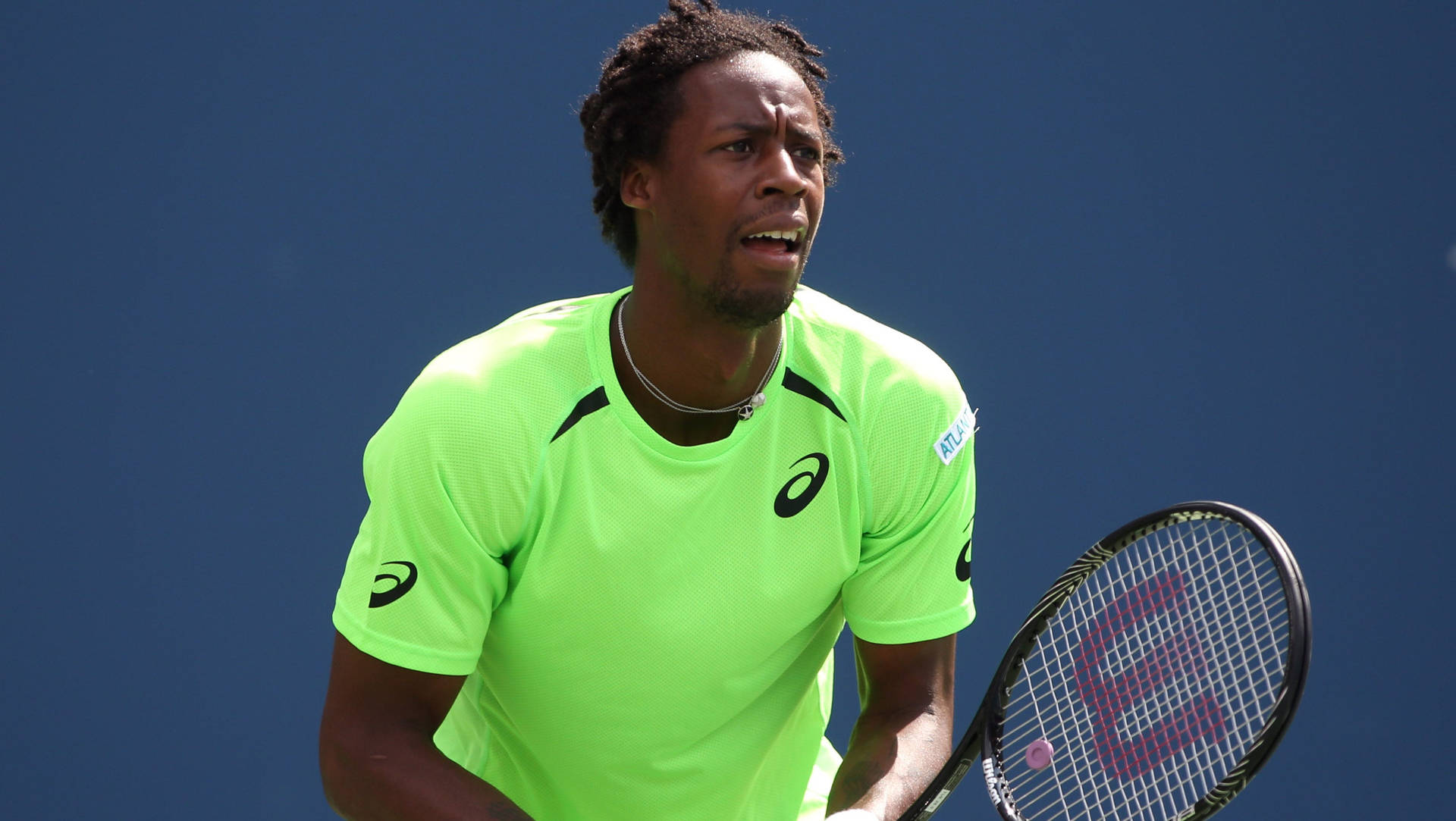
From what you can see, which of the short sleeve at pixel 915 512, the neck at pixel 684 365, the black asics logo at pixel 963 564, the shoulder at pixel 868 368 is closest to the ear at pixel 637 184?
the neck at pixel 684 365

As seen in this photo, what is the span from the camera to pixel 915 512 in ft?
7.17

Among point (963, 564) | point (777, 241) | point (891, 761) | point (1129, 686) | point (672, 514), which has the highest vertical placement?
point (777, 241)

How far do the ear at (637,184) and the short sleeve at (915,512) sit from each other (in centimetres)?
39

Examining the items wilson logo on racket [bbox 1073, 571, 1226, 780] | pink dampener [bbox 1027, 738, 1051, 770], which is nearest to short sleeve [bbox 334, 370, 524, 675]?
pink dampener [bbox 1027, 738, 1051, 770]

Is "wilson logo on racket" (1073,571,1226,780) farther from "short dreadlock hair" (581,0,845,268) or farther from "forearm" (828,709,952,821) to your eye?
"short dreadlock hair" (581,0,845,268)

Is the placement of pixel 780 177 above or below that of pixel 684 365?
above

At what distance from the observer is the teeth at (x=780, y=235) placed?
78.3 inches

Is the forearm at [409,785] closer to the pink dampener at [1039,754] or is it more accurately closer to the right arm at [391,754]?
the right arm at [391,754]

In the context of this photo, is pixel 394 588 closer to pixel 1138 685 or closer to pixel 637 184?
pixel 637 184

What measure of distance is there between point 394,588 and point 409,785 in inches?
9.4

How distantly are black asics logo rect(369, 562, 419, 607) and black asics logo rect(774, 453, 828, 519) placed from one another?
1.54 ft

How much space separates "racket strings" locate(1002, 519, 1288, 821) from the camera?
6.70ft

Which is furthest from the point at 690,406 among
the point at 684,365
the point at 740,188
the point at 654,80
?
the point at 654,80

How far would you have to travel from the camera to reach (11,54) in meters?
3.39
